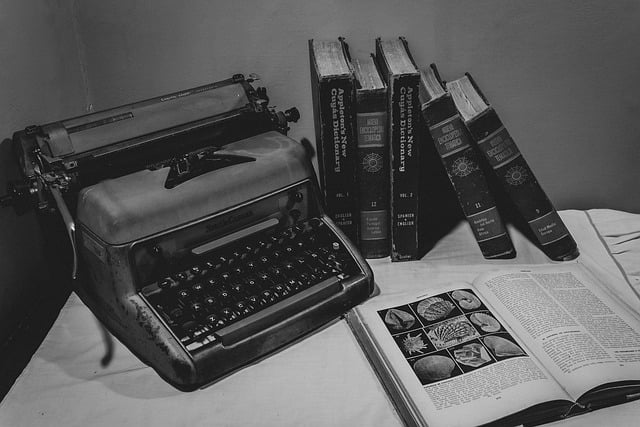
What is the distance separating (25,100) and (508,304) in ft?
3.13

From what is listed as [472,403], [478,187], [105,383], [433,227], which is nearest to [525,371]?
[472,403]

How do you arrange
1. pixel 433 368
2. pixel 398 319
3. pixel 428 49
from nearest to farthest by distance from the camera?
1. pixel 433 368
2. pixel 398 319
3. pixel 428 49

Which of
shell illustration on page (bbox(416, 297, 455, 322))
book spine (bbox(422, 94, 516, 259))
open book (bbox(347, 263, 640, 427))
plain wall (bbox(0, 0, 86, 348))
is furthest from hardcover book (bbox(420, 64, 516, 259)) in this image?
plain wall (bbox(0, 0, 86, 348))

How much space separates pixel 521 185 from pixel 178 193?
672 mm

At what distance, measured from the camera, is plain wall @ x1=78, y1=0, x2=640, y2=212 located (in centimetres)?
133

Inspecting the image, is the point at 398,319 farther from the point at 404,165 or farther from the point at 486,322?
the point at 404,165

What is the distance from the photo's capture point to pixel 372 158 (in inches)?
49.1

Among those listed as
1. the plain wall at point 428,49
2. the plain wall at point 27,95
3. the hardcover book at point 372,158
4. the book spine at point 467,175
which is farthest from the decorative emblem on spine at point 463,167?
the plain wall at point 27,95

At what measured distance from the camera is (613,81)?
1388mm

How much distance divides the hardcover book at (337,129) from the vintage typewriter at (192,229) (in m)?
0.07

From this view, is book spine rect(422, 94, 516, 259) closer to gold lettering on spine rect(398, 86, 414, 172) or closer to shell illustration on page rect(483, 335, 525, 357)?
gold lettering on spine rect(398, 86, 414, 172)

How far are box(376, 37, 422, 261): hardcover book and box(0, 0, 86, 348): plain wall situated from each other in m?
0.65

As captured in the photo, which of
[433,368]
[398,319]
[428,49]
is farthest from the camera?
[428,49]

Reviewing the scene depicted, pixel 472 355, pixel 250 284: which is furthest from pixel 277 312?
pixel 472 355
